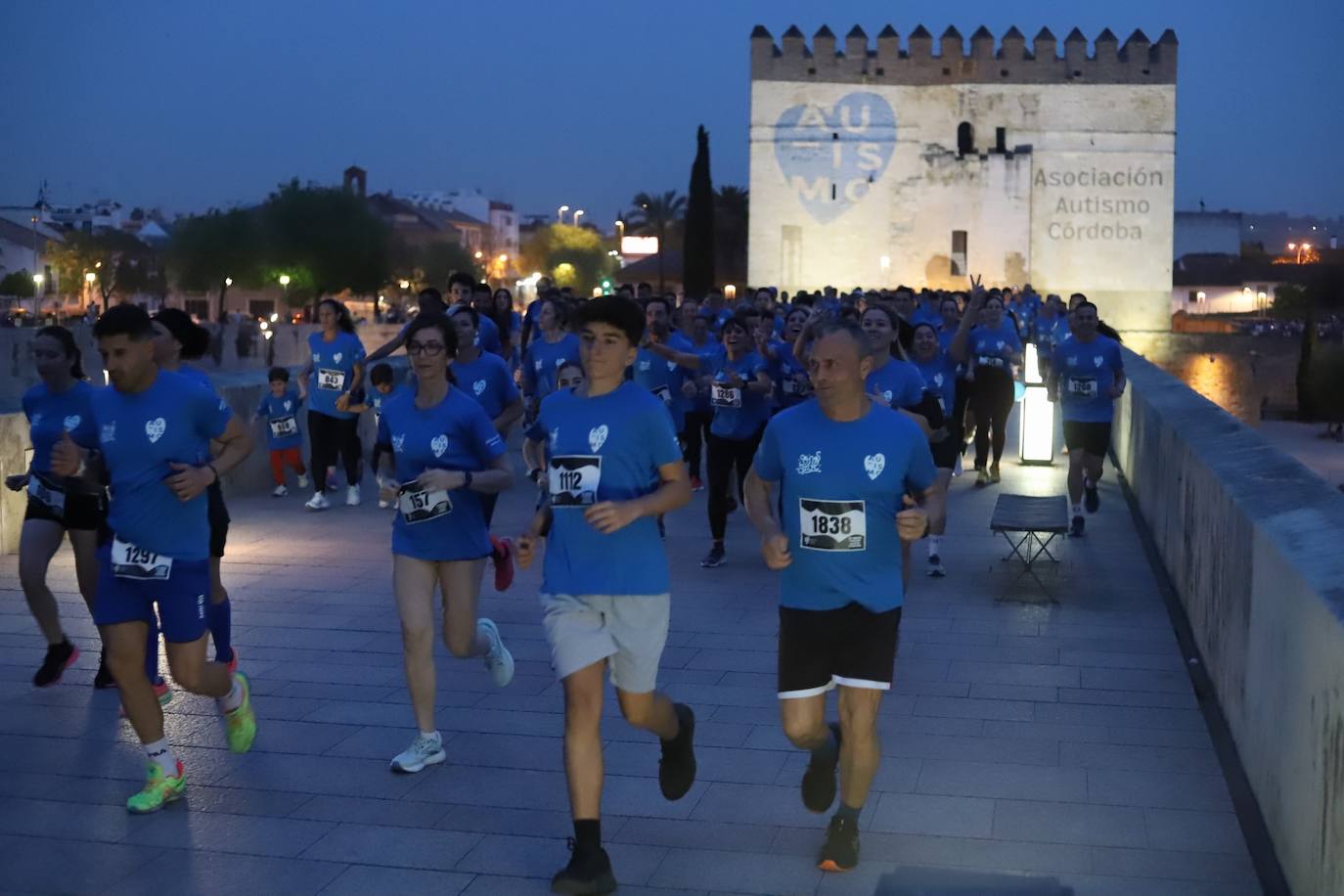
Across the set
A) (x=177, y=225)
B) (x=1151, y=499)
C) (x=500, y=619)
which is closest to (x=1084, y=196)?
(x=177, y=225)

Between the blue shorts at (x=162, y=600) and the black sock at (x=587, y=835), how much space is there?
5.69 ft

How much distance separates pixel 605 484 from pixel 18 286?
3788 inches

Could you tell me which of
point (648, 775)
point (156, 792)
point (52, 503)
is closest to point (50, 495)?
point (52, 503)

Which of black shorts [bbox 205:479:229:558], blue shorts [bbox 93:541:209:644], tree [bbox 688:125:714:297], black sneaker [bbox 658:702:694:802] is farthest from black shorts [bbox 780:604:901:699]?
tree [bbox 688:125:714:297]

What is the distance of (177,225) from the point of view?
304 feet

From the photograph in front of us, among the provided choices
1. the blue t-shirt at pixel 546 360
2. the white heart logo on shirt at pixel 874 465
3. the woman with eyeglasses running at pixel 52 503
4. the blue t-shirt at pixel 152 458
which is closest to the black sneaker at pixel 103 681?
the woman with eyeglasses running at pixel 52 503

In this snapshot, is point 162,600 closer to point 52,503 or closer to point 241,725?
point 241,725

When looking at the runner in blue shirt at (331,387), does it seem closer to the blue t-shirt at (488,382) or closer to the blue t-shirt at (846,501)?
the blue t-shirt at (488,382)

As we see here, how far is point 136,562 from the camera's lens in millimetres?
6039

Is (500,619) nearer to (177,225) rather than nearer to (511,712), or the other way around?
(511,712)

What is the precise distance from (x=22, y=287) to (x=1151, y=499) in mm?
91058

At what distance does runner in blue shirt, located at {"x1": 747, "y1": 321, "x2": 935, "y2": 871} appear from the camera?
5.48 meters

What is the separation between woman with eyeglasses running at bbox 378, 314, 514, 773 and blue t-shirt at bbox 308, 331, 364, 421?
25.2 ft

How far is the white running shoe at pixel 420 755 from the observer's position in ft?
22.0
